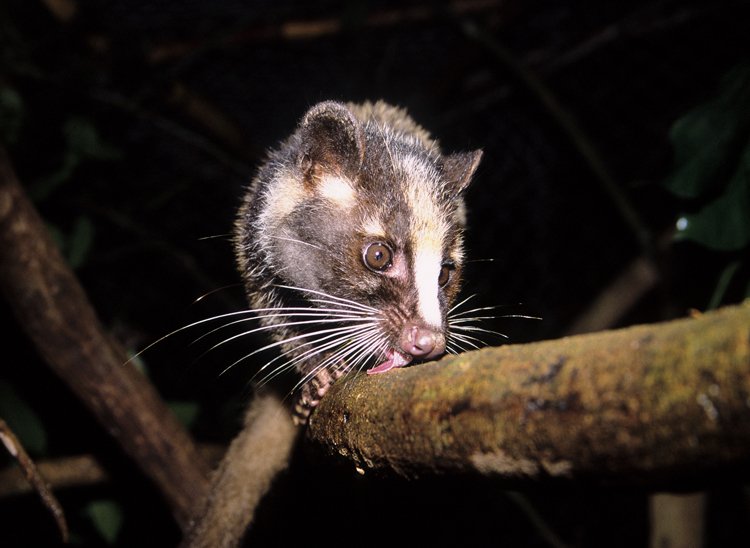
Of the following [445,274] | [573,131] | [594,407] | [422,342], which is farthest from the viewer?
[573,131]

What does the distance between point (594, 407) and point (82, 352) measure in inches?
94.6

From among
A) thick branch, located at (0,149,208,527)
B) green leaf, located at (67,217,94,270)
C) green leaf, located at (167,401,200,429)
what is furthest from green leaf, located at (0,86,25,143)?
green leaf, located at (167,401,200,429)

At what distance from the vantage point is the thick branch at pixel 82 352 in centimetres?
269

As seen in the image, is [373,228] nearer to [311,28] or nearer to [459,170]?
[459,170]

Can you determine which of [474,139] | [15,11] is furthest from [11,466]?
[474,139]

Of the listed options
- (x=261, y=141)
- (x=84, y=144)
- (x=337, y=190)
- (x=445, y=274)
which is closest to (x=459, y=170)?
(x=445, y=274)

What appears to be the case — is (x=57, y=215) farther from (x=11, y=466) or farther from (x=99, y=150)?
(x=11, y=466)

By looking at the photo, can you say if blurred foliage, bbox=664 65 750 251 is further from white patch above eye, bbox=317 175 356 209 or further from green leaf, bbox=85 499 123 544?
green leaf, bbox=85 499 123 544

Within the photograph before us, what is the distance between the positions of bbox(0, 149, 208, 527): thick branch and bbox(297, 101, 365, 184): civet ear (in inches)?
44.0

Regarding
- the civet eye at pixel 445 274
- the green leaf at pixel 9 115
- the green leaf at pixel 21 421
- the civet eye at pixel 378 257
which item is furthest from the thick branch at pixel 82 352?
the civet eye at pixel 445 274

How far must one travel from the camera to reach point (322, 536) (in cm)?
264

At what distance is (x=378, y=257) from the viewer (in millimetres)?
2309

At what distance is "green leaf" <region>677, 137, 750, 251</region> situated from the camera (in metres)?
2.49

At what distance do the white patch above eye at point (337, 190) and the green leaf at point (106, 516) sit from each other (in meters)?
2.23
